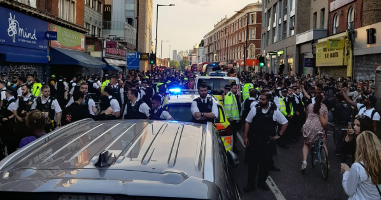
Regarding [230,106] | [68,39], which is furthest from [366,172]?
[68,39]

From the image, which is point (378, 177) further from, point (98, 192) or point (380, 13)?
point (380, 13)

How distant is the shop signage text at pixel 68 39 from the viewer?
2979 cm

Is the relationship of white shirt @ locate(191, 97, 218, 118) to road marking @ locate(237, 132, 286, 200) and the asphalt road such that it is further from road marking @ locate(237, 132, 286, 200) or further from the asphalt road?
road marking @ locate(237, 132, 286, 200)

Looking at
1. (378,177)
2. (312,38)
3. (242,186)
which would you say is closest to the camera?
(378,177)

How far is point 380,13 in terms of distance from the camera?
25328 mm

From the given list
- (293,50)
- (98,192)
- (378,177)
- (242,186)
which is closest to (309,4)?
(293,50)

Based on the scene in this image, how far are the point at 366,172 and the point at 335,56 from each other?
92.9 ft

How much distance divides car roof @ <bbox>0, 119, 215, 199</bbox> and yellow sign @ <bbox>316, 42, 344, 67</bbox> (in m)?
28.5

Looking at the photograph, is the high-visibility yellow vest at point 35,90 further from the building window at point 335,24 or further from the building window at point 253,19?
the building window at point 253,19

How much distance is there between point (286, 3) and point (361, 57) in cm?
2178

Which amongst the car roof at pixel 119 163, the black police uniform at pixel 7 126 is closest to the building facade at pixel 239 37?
the black police uniform at pixel 7 126

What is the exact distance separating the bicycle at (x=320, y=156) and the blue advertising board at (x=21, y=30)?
1709 centimetres

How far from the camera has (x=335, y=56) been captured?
31.0 m

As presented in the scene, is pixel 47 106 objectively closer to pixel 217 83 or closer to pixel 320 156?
pixel 320 156
